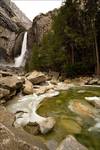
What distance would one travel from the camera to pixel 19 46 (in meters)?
71.1

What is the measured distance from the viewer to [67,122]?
1175 centimetres

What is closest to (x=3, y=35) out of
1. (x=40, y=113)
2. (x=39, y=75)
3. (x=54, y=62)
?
(x=54, y=62)

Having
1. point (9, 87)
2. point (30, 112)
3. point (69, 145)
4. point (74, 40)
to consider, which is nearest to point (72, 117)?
point (30, 112)

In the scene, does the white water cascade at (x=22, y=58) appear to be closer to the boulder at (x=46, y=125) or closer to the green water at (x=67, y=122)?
the green water at (x=67, y=122)

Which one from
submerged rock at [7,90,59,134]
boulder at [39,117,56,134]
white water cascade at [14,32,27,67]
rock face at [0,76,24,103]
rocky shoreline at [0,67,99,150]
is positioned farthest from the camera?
white water cascade at [14,32,27,67]

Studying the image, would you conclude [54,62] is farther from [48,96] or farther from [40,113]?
[40,113]

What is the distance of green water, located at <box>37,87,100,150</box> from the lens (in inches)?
396

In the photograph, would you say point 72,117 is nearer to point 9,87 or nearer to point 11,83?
point 9,87

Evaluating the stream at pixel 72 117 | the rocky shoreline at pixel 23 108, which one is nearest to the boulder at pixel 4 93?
the rocky shoreline at pixel 23 108

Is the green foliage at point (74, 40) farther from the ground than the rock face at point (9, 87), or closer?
farther from the ground

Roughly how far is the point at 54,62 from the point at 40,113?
2526 cm

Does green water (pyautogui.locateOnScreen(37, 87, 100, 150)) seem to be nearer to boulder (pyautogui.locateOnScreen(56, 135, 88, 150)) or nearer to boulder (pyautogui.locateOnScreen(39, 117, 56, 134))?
boulder (pyautogui.locateOnScreen(39, 117, 56, 134))

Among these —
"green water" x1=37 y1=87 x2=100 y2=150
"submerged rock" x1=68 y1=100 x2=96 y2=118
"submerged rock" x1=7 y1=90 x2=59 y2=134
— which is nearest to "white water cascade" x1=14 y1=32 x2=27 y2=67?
"submerged rock" x1=7 y1=90 x2=59 y2=134

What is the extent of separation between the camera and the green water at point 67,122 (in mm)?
10062
